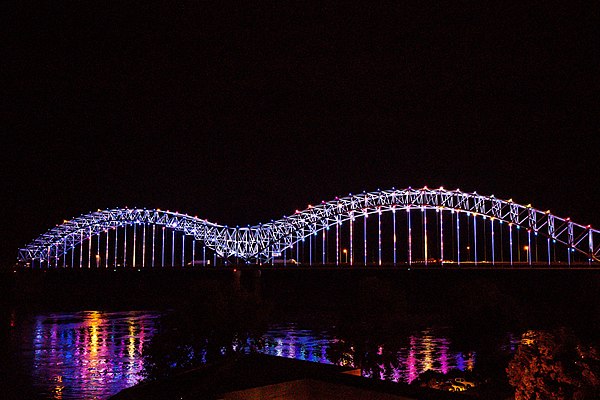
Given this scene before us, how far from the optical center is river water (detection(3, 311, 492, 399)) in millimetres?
25141

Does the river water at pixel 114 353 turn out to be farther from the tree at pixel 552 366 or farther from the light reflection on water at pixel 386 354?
the tree at pixel 552 366

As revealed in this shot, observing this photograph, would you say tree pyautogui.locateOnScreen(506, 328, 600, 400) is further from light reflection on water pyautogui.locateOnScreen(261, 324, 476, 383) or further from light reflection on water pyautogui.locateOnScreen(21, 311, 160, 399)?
light reflection on water pyautogui.locateOnScreen(21, 311, 160, 399)

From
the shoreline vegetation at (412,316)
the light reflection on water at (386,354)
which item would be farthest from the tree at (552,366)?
the light reflection on water at (386,354)

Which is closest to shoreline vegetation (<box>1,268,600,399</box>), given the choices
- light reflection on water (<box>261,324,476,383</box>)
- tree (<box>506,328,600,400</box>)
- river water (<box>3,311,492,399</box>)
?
tree (<box>506,328,600,400</box>)

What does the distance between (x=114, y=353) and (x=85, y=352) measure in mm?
1845

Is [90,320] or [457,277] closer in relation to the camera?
[90,320]

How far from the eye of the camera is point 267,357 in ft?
56.0

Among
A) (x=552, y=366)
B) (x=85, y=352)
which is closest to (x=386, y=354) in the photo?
(x=552, y=366)

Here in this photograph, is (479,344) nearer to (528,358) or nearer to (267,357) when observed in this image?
(267,357)

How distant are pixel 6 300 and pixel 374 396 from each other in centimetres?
7780

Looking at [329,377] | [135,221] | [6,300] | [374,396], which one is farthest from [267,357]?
[135,221]

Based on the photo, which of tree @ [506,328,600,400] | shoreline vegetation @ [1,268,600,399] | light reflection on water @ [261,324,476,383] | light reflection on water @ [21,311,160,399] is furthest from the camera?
light reflection on water @ [21,311,160,399]

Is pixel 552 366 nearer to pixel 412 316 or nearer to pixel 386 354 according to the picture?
pixel 386 354

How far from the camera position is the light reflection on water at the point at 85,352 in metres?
25.7
